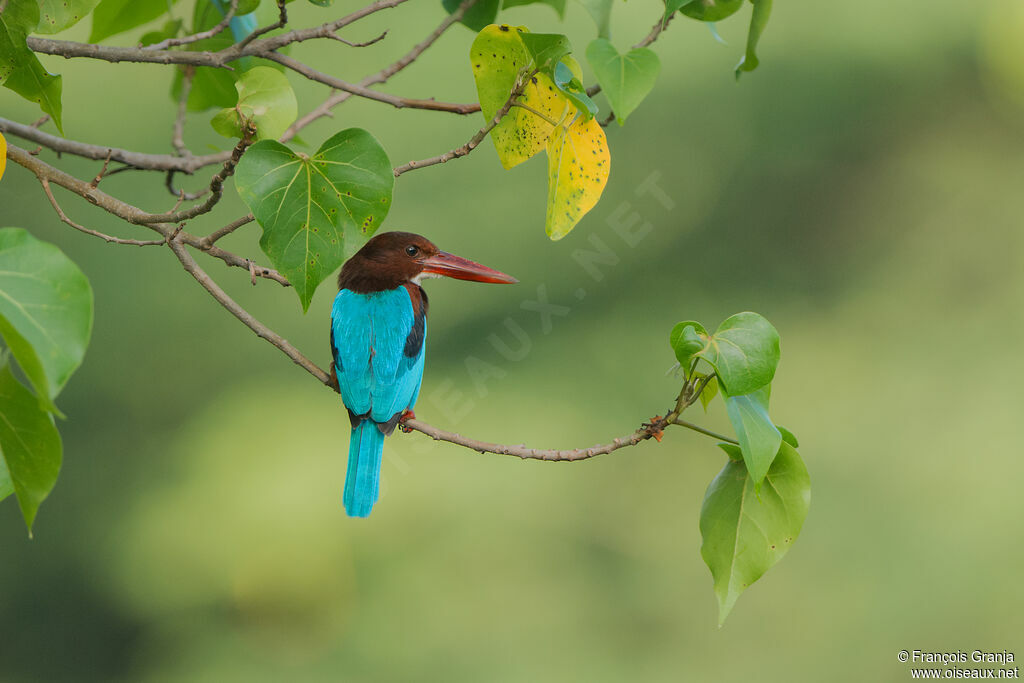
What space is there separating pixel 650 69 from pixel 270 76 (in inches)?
23.8

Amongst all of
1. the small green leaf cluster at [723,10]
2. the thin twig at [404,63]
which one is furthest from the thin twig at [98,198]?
the small green leaf cluster at [723,10]

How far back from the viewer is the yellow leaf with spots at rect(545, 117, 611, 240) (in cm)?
107

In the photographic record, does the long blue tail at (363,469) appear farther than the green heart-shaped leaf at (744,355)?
Yes

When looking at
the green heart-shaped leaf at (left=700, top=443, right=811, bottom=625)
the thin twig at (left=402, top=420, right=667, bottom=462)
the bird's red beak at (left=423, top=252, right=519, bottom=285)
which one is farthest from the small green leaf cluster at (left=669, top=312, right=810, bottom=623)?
the bird's red beak at (left=423, top=252, right=519, bottom=285)

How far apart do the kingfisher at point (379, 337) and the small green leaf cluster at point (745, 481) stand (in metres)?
0.58

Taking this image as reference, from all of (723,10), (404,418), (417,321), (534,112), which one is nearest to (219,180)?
(534,112)

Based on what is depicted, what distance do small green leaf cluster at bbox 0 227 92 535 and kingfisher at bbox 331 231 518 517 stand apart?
0.83m

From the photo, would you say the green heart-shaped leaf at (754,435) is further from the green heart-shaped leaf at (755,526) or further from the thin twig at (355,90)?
the thin twig at (355,90)

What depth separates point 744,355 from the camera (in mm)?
941

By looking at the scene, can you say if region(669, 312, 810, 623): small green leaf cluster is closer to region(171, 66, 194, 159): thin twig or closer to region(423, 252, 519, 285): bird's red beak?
region(423, 252, 519, 285): bird's red beak

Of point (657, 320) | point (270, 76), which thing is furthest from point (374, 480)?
point (657, 320)

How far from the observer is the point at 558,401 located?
10.8ft

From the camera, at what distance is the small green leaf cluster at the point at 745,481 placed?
95 cm

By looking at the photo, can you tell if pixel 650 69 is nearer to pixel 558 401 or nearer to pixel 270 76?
pixel 270 76
